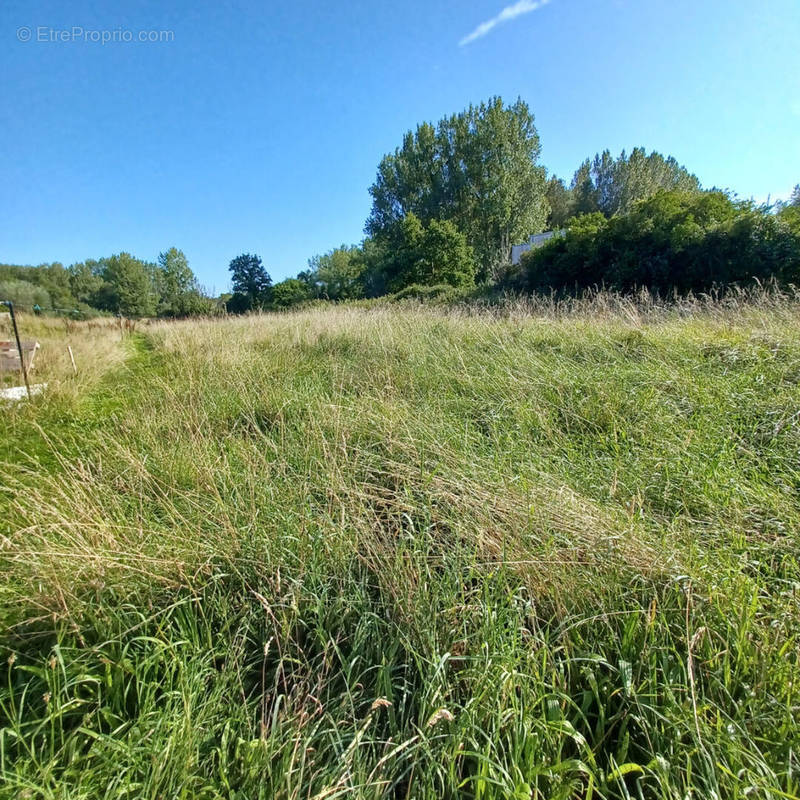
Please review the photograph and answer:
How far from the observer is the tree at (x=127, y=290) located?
151 ft

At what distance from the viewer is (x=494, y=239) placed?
29.7 m

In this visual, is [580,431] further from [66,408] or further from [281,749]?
[66,408]

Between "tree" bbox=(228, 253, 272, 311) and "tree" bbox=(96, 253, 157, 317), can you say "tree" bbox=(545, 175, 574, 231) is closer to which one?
"tree" bbox=(228, 253, 272, 311)

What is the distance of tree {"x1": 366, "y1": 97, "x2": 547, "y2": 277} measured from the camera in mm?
27562

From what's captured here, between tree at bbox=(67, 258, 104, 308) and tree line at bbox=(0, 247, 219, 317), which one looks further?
tree at bbox=(67, 258, 104, 308)

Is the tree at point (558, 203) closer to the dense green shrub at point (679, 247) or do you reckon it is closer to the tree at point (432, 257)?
the tree at point (432, 257)

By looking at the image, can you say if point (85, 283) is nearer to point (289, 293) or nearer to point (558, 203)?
point (289, 293)

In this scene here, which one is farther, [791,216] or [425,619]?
[791,216]

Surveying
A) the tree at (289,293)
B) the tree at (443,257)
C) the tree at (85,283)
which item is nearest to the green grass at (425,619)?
the tree at (443,257)

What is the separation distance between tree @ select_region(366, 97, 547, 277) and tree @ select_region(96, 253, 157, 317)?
36.3 metres

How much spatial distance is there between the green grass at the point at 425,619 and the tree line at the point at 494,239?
29.2ft

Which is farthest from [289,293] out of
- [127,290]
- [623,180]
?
[623,180]

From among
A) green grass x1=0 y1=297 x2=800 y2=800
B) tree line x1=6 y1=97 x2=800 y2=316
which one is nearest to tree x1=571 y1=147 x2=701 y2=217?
tree line x1=6 y1=97 x2=800 y2=316

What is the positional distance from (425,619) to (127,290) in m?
60.5
